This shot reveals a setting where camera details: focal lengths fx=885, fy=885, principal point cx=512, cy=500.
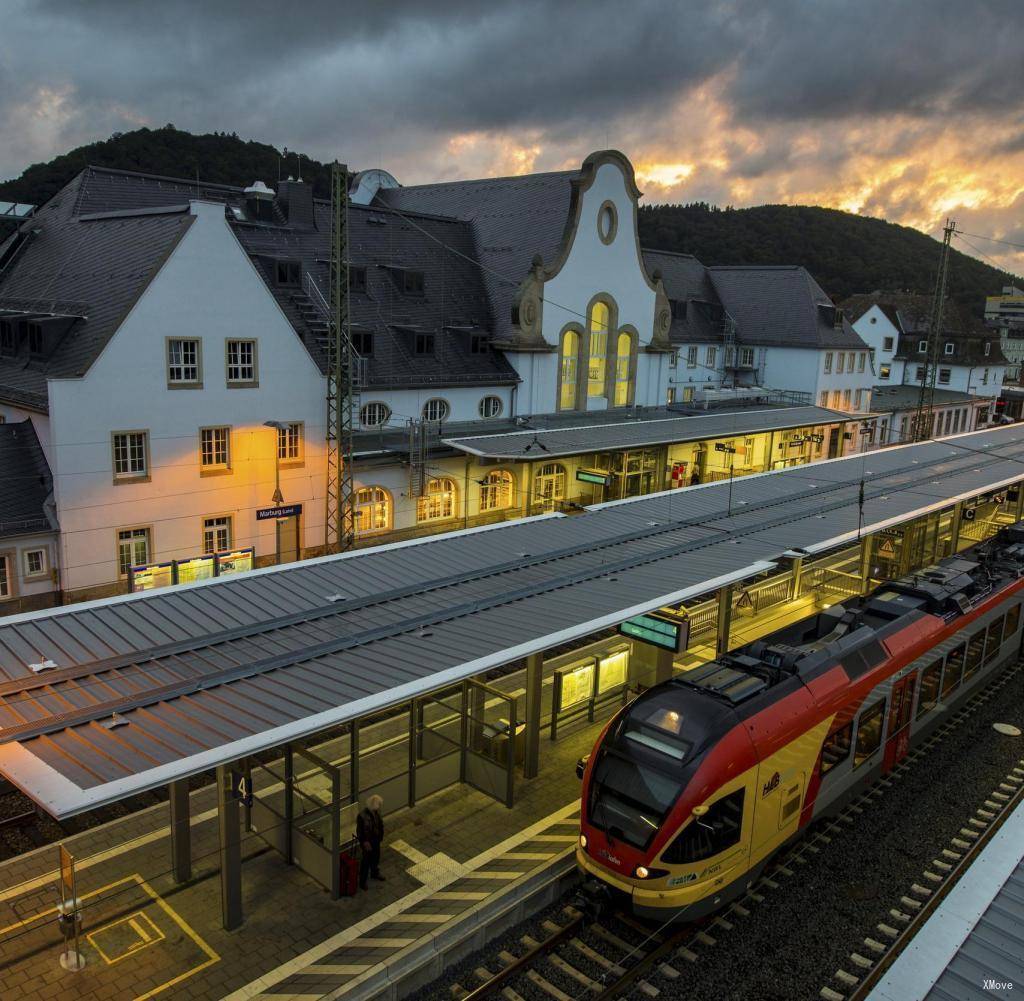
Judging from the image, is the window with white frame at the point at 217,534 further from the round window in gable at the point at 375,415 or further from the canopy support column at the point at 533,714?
the canopy support column at the point at 533,714

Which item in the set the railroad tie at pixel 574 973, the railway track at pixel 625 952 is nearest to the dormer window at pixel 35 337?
the railway track at pixel 625 952

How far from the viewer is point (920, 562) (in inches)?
1337

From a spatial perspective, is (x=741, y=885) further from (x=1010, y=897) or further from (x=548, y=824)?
(x=1010, y=897)

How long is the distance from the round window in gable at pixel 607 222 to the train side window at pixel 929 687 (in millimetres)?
32777

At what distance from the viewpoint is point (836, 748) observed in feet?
55.5

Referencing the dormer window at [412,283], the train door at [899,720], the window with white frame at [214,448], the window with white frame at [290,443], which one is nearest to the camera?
the train door at [899,720]

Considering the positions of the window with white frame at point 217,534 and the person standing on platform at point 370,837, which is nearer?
the person standing on platform at point 370,837

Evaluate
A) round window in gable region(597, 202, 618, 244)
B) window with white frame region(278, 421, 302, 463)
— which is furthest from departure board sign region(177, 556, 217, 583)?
round window in gable region(597, 202, 618, 244)

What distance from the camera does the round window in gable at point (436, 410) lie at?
3900cm

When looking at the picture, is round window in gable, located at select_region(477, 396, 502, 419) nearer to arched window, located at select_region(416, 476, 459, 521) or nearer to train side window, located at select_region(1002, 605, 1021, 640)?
arched window, located at select_region(416, 476, 459, 521)

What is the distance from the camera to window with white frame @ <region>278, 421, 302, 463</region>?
32000 millimetres

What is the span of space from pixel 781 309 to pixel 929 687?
4889 cm

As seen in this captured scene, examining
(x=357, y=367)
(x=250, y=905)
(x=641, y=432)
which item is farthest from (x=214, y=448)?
(x=641, y=432)

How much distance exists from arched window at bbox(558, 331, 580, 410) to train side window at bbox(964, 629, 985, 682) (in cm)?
2681
